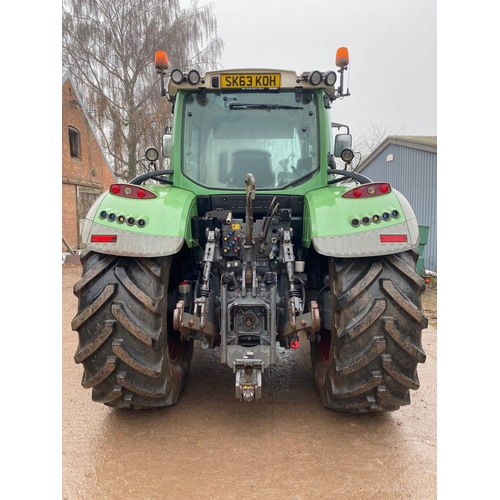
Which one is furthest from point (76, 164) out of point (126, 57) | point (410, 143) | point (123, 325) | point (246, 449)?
point (246, 449)

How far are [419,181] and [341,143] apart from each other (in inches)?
317

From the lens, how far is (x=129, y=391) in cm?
254

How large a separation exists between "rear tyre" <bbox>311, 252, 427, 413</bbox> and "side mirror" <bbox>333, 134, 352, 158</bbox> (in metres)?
1.37

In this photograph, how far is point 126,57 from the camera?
14.1 meters

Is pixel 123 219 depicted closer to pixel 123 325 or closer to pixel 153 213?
pixel 153 213

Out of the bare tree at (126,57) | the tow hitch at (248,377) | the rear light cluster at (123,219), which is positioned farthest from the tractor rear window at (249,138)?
the bare tree at (126,57)

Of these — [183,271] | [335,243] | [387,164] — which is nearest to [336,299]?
[335,243]

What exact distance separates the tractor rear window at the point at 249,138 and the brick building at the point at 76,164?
10.2 m

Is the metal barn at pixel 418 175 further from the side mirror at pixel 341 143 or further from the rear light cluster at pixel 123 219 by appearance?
the rear light cluster at pixel 123 219

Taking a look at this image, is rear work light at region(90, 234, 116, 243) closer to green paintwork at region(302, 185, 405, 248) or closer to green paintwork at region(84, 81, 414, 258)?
green paintwork at region(84, 81, 414, 258)

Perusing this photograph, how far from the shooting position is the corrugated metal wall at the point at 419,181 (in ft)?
31.7

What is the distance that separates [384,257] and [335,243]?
327mm

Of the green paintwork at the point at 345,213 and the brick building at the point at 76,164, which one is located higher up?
the brick building at the point at 76,164

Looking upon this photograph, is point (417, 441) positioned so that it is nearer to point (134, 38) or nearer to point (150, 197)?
point (150, 197)
